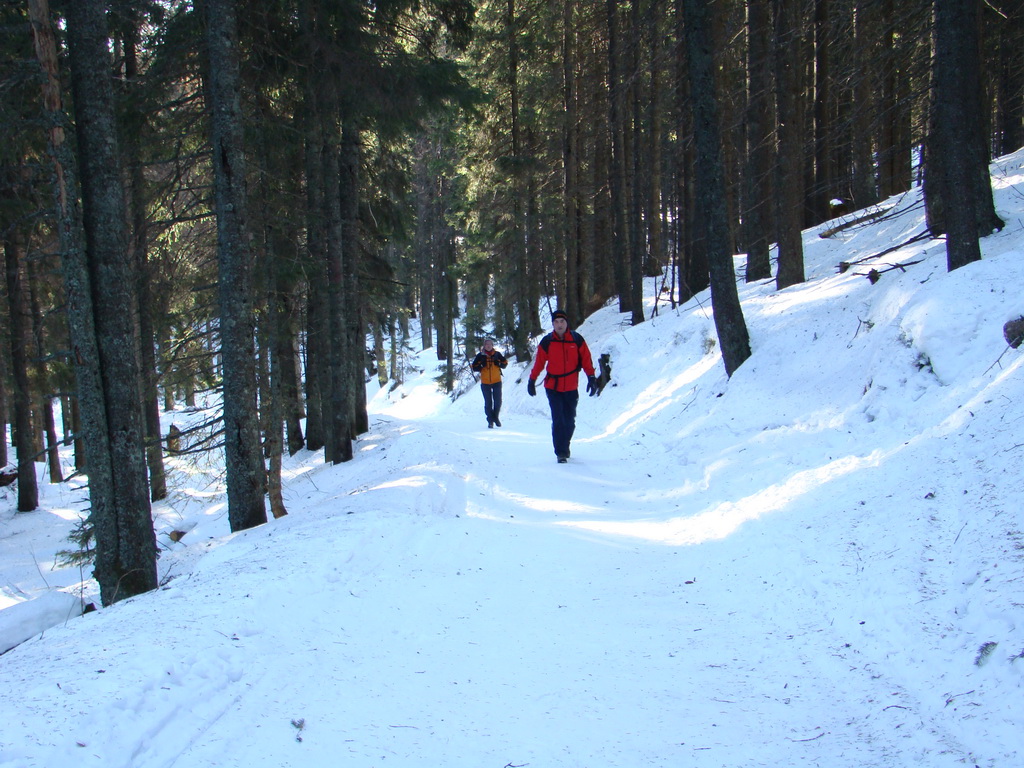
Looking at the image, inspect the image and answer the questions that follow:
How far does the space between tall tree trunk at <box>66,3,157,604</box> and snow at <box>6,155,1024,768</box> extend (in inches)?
39.7

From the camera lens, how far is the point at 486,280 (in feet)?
87.8

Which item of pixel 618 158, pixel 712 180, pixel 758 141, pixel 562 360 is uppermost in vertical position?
pixel 618 158

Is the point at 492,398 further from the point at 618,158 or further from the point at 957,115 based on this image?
the point at 957,115

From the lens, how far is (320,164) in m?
12.7

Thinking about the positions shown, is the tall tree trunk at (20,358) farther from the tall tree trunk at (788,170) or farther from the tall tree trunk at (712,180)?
the tall tree trunk at (788,170)

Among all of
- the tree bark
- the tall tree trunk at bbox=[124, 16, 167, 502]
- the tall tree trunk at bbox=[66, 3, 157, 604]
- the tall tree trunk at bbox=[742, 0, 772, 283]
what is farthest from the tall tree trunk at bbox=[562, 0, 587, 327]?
the tall tree trunk at bbox=[66, 3, 157, 604]

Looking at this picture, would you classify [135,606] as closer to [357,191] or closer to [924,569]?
[924,569]

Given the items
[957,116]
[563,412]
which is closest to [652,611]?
[563,412]

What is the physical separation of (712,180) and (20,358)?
1707 cm

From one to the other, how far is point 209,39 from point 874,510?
863 centimetres

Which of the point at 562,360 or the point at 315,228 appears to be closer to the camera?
the point at 562,360

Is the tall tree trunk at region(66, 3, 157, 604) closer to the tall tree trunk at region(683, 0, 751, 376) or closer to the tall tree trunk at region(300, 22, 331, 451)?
the tall tree trunk at region(300, 22, 331, 451)

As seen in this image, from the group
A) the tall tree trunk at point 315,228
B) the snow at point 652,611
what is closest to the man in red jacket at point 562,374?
the snow at point 652,611

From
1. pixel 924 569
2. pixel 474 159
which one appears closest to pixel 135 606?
pixel 924 569
